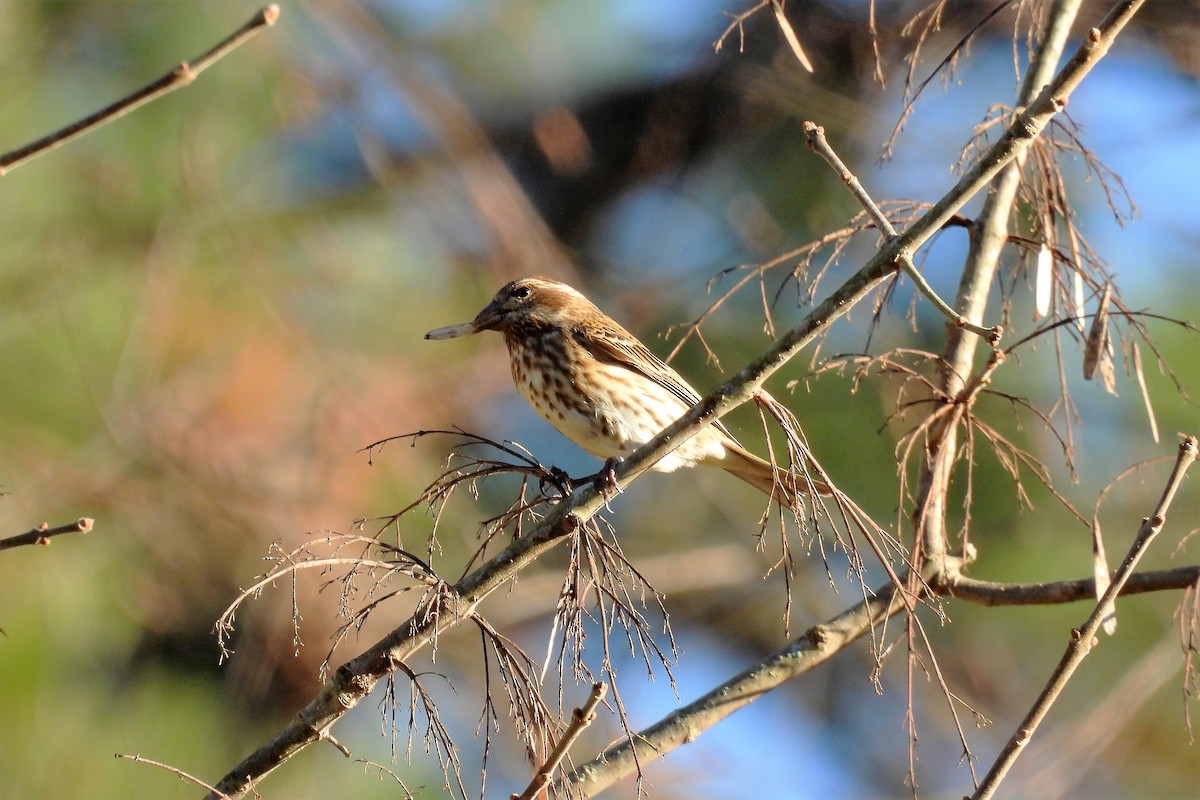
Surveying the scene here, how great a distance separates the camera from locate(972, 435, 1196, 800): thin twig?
1710mm

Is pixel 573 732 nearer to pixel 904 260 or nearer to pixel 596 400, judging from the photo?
pixel 904 260

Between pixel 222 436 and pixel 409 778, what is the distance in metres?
2.20

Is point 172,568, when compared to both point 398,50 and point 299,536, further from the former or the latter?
point 398,50

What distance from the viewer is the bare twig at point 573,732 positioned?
1.48 meters

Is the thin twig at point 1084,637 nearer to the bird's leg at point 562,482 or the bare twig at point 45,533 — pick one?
the bird's leg at point 562,482

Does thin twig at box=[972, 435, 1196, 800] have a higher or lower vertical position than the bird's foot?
lower

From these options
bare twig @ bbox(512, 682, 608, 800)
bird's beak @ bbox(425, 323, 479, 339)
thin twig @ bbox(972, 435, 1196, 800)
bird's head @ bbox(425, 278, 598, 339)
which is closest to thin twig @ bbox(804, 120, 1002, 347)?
thin twig @ bbox(972, 435, 1196, 800)

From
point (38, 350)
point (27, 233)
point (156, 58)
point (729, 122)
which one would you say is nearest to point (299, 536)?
point (38, 350)

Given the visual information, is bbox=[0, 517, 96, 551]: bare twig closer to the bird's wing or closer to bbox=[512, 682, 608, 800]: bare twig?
bbox=[512, 682, 608, 800]: bare twig

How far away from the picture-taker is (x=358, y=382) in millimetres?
6312

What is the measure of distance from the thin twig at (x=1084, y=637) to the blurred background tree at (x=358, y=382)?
2868 millimetres

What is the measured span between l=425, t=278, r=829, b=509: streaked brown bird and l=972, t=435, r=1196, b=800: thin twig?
1.71 m

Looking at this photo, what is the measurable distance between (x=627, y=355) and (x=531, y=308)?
357 mm

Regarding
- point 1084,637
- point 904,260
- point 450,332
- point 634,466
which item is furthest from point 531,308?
point 1084,637
